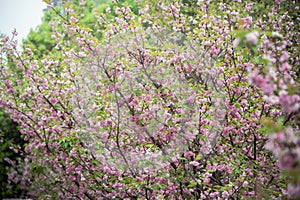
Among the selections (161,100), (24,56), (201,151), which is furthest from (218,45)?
(24,56)

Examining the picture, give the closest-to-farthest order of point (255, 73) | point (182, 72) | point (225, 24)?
point (255, 73) < point (182, 72) < point (225, 24)

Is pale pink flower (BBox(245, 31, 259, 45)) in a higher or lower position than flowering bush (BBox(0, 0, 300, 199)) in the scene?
lower

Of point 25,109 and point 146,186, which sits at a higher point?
point 25,109

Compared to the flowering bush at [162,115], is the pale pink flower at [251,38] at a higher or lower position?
lower

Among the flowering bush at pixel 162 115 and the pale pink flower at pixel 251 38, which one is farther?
the flowering bush at pixel 162 115

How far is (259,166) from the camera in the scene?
164 inches

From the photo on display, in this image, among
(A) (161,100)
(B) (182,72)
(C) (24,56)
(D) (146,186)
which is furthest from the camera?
(C) (24,56)

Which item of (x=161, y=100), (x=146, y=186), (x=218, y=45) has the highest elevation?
(x=218, y=45)

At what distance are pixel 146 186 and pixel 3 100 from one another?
3570 millimetres

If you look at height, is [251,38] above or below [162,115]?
below

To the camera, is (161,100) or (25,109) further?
(25,109)

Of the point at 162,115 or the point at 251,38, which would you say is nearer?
the point at 251,38

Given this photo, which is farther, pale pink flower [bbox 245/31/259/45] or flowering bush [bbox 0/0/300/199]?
flowering bush [bbox 0/0/300/199]

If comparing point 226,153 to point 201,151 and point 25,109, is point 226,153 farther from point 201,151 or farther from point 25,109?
point 25,109
